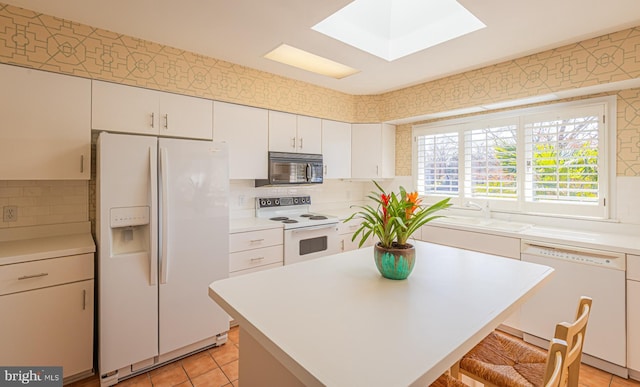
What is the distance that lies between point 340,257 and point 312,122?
211 centimetres

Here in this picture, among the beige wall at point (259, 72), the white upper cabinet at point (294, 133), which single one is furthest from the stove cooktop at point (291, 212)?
the beige wall at point (259, 72)

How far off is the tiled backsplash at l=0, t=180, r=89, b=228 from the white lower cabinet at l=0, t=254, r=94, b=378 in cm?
61

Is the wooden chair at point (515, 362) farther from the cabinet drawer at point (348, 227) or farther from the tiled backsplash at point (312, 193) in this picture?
the tiled backsplash at point (312, 193)

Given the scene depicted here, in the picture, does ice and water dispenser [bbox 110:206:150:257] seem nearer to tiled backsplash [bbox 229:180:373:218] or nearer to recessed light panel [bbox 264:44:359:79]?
tiled backsplash [bbox 229:180:373:218]

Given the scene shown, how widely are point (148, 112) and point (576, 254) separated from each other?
3.45 m

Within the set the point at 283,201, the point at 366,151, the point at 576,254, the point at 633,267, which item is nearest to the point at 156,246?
the point at 283,201

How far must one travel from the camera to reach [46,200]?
2.27 m

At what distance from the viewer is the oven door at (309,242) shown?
2984 millimetres

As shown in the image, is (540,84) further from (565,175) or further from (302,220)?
(302,220)

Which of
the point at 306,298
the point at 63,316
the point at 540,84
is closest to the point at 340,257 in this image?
the point at 306,298

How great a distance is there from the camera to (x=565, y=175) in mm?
2686

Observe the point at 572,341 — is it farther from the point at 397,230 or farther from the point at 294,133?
the point at 294,133

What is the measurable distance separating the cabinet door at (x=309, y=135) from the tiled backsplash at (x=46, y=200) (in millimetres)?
1995

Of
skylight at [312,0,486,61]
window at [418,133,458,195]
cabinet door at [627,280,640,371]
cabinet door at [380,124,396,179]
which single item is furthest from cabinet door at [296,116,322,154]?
cabinet door at [627,280,640,371]
